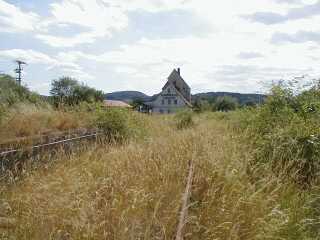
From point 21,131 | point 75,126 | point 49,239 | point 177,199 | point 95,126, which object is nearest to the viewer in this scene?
point 49,239

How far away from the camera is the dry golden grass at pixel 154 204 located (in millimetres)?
4020

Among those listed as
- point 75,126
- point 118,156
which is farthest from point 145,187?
point 75,126

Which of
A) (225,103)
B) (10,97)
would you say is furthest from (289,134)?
(225,103)

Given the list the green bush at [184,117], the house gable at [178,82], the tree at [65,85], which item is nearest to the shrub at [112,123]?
the green bush at [184,117]

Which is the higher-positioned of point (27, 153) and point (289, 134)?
point (289, 134)

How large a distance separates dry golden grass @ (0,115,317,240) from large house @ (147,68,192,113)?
277ft

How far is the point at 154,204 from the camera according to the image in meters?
4.57

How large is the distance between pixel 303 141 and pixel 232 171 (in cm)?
351

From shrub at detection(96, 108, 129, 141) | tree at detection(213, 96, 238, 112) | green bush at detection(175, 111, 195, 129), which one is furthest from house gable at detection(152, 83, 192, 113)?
shrub at detection(96, 108, 129, 141)

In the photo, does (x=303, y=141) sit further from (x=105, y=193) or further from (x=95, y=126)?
(x=95, y=126)

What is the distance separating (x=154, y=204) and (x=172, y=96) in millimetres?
88639

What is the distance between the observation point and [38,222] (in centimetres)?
444

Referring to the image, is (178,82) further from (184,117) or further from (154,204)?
(154,204)

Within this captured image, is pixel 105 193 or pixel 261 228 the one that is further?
pixel 105 193
